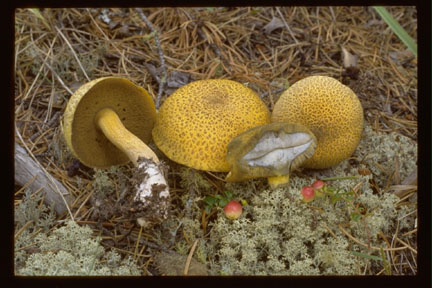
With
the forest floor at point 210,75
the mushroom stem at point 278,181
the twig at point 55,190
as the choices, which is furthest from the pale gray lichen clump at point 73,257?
the mushroom stem at point 278,181

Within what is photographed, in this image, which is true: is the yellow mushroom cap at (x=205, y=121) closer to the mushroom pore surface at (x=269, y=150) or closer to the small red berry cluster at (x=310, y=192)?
the mushroom pore surface at (x=269, y=150)

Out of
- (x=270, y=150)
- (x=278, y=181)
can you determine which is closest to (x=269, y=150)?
(x=270, y=150)

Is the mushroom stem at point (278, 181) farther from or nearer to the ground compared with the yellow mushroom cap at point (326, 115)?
nearer to the ground

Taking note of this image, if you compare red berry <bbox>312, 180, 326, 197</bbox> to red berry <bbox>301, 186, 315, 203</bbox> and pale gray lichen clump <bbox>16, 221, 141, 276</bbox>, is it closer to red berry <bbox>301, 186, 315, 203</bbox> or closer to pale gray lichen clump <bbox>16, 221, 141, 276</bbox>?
red berry <bbox>301, 186, 315, 203</bbox>

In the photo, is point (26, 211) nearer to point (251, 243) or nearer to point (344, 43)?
point (251, 243)

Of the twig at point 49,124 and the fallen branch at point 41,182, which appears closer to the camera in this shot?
the fallen branch at point 41,182
